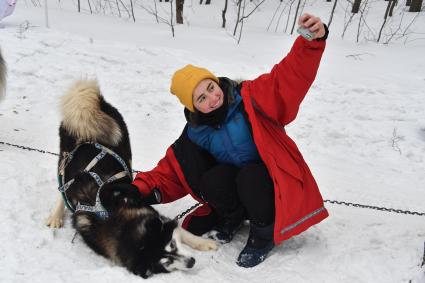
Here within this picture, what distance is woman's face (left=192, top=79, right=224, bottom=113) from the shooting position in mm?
2201

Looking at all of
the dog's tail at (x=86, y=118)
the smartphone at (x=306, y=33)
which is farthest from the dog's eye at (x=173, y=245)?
the smartphone at (x=306, y=33)

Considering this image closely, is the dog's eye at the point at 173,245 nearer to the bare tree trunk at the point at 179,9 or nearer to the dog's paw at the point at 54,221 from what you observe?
the dog's paw at the point at 54,221

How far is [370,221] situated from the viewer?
2.65m

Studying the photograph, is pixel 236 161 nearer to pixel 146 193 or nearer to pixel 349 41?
pixel 146 193

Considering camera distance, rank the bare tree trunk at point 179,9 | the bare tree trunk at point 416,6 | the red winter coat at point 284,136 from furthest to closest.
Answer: the bare tree trunk at point 416,6 → the bare tree trunk at point 179,9 → the red winter coat at point 284,136

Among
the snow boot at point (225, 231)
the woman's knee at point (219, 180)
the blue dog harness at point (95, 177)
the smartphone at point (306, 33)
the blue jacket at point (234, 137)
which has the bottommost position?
the snow boot at point (225, 231)

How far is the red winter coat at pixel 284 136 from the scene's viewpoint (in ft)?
6.81

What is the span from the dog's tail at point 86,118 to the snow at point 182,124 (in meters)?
0.54

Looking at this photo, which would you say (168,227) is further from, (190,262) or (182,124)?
(182,124)

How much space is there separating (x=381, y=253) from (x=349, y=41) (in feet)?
22.5

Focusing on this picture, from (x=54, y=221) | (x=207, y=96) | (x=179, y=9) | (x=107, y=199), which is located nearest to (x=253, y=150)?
(x=207, y=96)

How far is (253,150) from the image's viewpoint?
7.54 ft

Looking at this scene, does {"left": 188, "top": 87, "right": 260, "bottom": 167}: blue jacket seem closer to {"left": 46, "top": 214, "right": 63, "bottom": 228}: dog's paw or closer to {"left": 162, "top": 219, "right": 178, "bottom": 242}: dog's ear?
{"left": 162, "top": 219, "right": 178, "bottom": 242}: dog's ear

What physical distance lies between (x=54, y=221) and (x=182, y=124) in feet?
7.71
